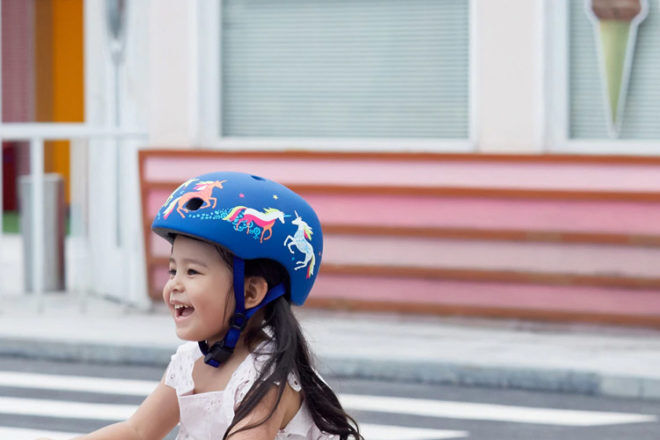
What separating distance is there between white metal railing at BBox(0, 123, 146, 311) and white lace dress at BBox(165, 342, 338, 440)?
6.70 metres

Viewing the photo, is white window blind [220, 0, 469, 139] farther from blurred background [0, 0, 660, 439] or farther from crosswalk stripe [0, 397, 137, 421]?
crosswalk stripe [0, 397, 137, 421]

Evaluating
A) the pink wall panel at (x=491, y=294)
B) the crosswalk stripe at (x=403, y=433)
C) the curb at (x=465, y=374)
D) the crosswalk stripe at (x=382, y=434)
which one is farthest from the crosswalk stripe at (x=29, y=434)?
the pink wall panel at (x=491, y=294)

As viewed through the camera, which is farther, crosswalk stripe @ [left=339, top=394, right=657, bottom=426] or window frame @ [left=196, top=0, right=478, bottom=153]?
window frame @ [left=196, top=0, right=478, bottom=153]

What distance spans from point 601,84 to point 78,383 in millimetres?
4019

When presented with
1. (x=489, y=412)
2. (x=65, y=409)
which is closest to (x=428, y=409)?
(x=489, y=412)

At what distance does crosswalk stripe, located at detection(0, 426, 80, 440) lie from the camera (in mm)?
6250

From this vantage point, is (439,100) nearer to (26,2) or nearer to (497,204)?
(497,204)

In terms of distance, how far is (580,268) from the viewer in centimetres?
914

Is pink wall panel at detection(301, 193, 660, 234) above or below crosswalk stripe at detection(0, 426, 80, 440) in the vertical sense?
above

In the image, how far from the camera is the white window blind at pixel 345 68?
31.6 ft

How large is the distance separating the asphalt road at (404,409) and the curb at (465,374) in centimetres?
6

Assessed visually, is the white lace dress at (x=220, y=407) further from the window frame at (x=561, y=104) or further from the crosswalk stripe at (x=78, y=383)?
the window frame at (x=561, y=104)

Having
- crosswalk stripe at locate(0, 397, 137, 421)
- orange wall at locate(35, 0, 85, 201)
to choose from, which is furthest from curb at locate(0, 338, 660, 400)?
orange wall at locate(35, 0, 85, 201)

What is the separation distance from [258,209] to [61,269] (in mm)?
7553
